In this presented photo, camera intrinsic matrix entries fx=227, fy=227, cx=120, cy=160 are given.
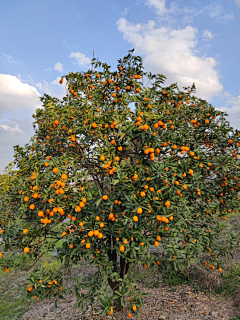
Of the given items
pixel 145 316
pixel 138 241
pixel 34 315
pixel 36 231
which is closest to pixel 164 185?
pixel 138 241

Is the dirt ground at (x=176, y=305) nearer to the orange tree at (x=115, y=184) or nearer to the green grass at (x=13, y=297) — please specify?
the green grass at (x=13, y=297)

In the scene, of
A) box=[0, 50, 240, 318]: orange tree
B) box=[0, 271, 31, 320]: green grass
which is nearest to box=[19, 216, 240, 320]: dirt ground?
box=[0, 271, 31, 320]: green grass

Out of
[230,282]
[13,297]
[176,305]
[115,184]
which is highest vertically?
[115,184]

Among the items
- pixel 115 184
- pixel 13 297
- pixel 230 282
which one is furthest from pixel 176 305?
pixel 13 297

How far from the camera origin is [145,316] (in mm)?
4258

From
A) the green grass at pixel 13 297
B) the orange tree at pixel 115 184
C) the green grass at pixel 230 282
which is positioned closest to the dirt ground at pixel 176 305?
the green grass at pixel 230 282

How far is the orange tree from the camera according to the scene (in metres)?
2.90

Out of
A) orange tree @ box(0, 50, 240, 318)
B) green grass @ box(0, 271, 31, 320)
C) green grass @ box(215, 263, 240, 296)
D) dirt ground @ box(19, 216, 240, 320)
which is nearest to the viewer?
orange tree @ box(0, 50, 240, 318)

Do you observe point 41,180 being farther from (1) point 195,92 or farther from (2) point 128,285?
(1) point 195,92

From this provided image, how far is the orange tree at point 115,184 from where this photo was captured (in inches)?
114

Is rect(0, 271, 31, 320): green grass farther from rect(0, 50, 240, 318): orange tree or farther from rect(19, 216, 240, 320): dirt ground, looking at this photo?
rect(0, 50, 240, 318): orange tree

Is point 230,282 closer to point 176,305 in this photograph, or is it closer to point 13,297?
point 176,305

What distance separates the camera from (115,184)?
2928mm

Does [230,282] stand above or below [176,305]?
above
